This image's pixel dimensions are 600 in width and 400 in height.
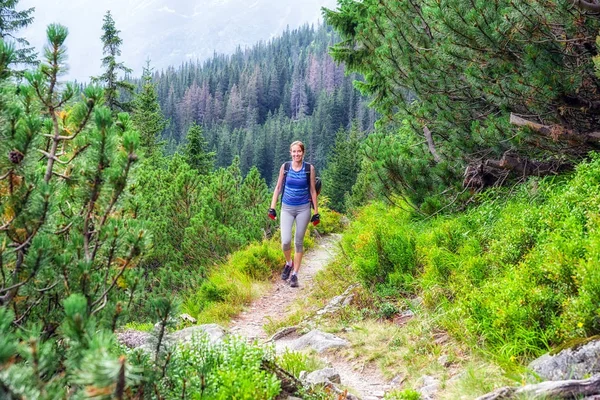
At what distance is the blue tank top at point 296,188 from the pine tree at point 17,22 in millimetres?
19337

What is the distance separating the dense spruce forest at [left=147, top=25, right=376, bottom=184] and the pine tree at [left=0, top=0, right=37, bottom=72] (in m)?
68.3

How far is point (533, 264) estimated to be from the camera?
157 inches

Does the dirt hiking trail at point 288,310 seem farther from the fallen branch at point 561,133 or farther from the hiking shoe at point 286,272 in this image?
the fallen branch at point 561,133

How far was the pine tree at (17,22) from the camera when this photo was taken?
2094 centimetres

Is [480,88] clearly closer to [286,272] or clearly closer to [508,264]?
[508,264]

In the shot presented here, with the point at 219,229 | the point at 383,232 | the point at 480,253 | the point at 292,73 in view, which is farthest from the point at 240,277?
the point at 292,73

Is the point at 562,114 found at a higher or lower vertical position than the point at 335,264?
higher

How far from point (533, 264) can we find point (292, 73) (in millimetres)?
143850

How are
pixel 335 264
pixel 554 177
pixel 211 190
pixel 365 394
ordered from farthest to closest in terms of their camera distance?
pixel 211 190 < pixel 335 264 < pixel 554 177 < pixel 365 394

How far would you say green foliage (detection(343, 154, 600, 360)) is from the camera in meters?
3.38

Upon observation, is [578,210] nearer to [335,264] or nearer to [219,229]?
[335,264]

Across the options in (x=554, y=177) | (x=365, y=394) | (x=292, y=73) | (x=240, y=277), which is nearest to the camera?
(x=365, y=394)

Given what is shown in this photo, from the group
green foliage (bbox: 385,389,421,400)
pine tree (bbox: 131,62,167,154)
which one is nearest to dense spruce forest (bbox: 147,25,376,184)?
pine tree (bbox: 131,62,167,154)

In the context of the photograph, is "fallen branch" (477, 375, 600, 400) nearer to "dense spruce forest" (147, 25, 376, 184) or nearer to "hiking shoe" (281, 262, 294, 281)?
"hiking shoe" (281, 262, 294, 281)
